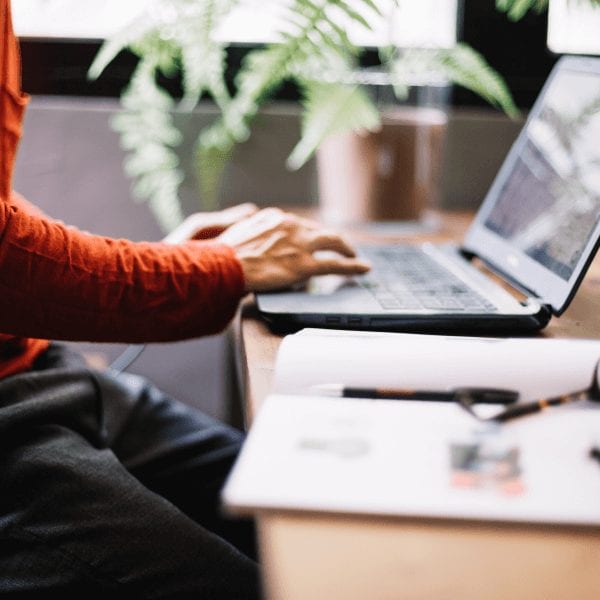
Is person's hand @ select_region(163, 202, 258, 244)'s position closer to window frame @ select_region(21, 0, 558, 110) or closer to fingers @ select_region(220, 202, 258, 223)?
fingers @ select_region(220, 202, 258, 223)

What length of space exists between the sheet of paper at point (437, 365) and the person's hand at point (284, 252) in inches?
8.4

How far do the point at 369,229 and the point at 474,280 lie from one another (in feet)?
1.21

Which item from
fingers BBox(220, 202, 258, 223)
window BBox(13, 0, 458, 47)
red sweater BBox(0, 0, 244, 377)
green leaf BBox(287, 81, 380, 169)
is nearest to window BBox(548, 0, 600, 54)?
window BBox(13, 0, 458, 47)

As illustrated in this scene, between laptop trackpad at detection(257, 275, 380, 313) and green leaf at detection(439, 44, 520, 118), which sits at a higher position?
green leaf at detection(439, 44, 520, 118)

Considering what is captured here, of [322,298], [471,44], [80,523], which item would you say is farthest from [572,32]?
[80,523]

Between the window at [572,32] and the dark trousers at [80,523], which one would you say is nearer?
the dark trousers at [80,523]

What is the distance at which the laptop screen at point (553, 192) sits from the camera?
2.58ft

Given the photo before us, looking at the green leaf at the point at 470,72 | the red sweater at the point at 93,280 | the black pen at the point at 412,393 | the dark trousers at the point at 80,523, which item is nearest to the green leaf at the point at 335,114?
the green leaf at the point at 470,72

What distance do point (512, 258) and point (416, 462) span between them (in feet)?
1.71

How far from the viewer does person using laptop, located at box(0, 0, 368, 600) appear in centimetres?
65

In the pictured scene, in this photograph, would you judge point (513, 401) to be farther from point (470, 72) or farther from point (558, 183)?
point (470, 72)

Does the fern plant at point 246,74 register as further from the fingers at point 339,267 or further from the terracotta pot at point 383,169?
the fingers at point 339,267

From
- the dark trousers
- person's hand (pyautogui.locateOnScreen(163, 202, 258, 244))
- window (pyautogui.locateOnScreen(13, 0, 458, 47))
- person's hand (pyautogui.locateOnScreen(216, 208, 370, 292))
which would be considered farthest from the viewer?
window (pyautogui.locateOnScreen(13, 0, 458, 47))

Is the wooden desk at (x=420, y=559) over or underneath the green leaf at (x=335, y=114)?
underneath
